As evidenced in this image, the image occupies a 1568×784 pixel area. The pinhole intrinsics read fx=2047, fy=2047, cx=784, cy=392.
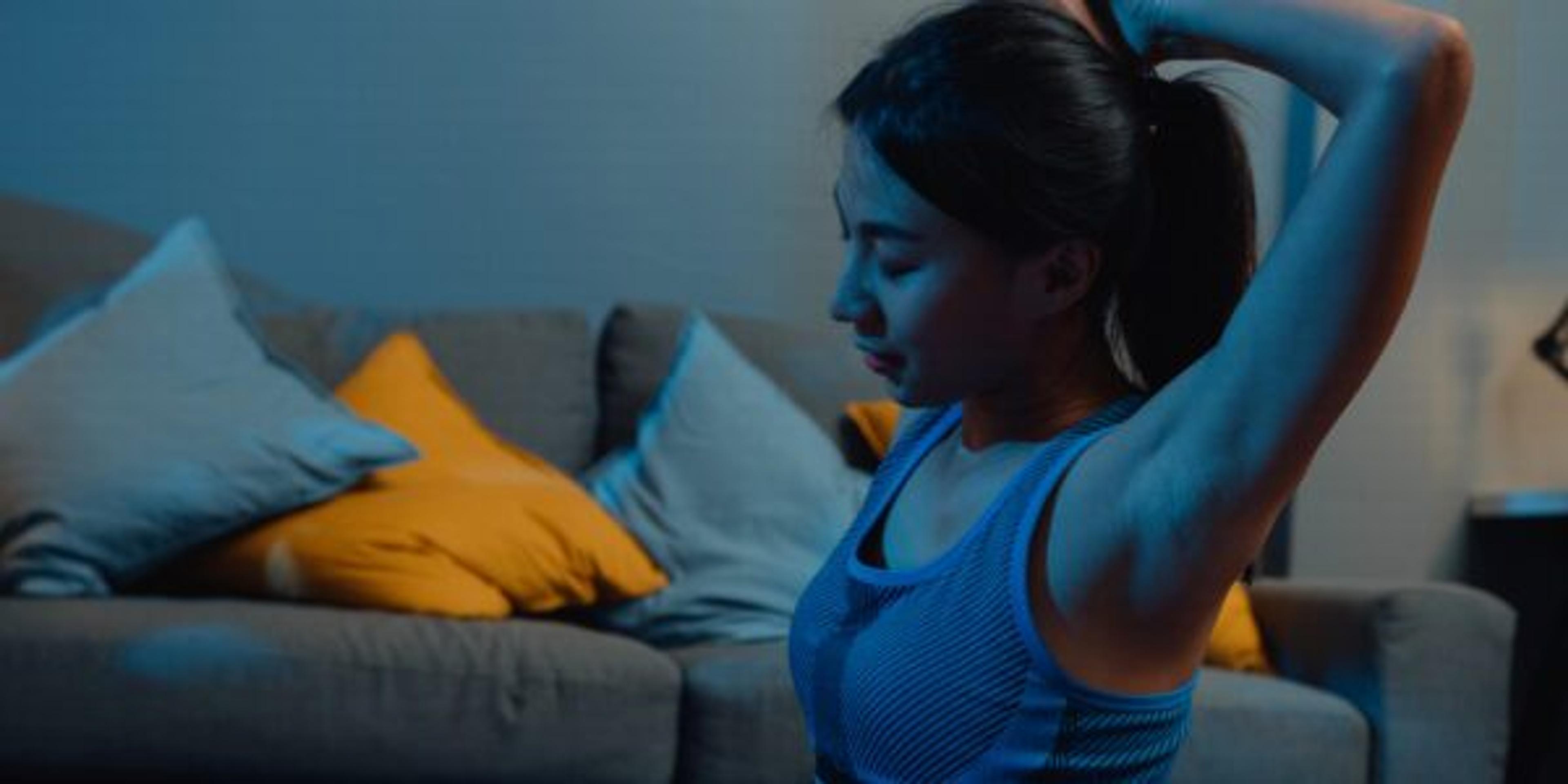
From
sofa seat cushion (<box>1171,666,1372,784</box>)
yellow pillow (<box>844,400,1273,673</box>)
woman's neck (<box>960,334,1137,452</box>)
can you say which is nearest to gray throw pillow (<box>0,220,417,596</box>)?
yellow pillow (<box>844,400,1273,673</box>)

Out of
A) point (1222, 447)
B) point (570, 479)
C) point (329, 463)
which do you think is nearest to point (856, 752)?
point (1222, 447)

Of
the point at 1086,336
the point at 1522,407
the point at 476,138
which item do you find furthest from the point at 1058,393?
the point at 1522,407

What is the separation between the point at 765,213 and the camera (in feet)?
11.0

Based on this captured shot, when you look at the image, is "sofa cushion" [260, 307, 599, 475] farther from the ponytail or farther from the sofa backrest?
the ponytail

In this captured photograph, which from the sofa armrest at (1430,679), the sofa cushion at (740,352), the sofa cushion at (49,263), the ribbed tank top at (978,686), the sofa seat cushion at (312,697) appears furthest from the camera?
the sofa cushion at (740,352)

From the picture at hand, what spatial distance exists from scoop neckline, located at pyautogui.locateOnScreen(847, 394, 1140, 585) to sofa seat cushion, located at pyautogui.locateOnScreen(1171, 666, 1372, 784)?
127cm

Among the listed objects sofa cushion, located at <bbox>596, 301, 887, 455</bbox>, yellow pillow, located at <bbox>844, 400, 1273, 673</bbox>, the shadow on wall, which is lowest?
the shadow on wall

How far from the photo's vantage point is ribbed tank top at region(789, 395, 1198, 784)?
2.90 feet

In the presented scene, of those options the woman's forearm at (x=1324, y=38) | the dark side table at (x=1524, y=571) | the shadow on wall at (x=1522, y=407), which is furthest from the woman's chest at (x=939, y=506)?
the shadow on wall at (x=1522, y=407)

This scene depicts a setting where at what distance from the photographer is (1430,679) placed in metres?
2.52

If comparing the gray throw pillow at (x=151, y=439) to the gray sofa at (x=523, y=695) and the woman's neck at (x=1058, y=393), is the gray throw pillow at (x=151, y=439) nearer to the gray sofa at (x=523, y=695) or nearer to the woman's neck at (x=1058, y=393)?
the gray sofa at (x=523, y=695)

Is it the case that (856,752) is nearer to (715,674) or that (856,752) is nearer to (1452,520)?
(715,674)

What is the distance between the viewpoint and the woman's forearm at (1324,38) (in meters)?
0.75

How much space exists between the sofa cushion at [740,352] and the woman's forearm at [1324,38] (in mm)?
2122
